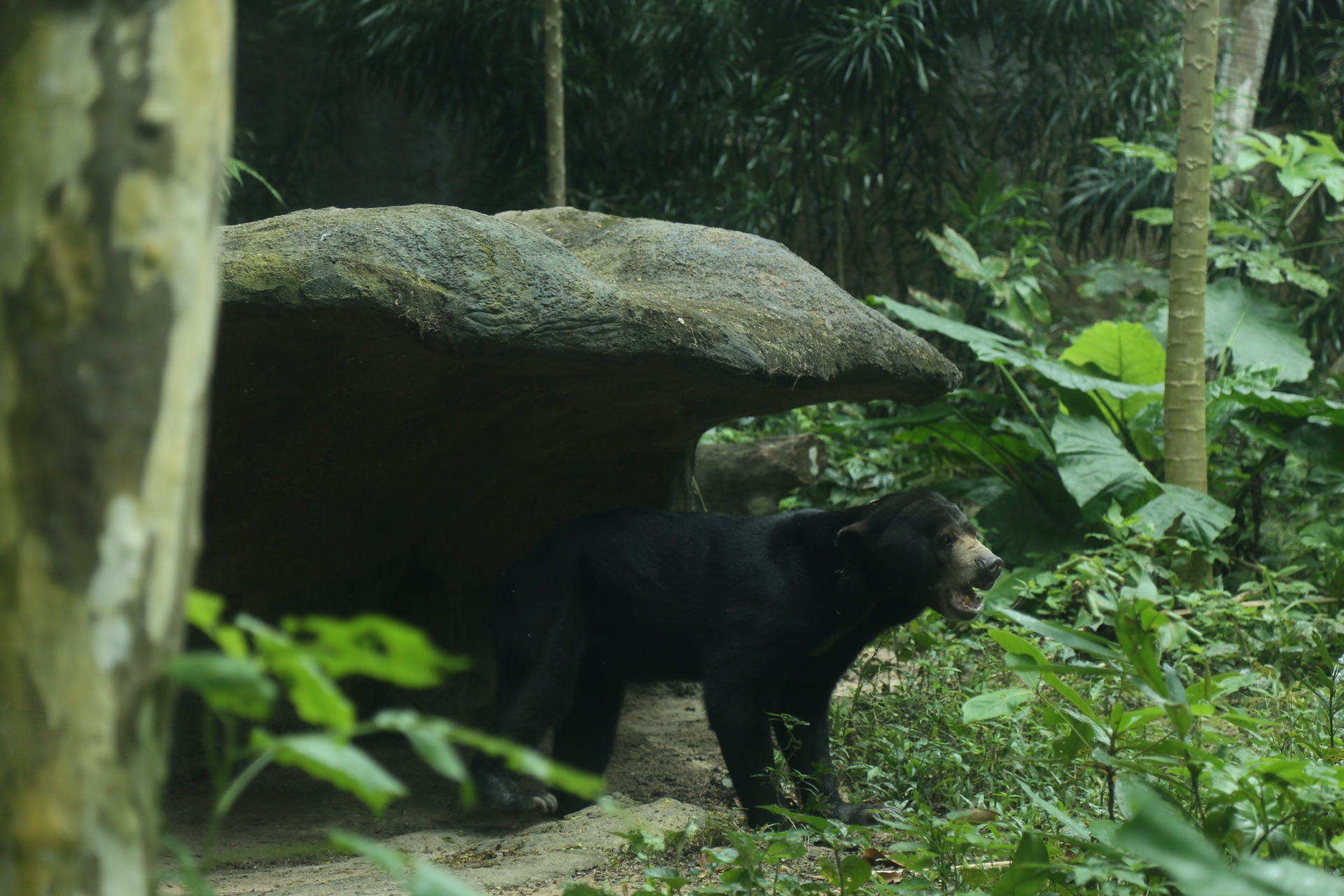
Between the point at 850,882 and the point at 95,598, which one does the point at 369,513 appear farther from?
the point at 95,598

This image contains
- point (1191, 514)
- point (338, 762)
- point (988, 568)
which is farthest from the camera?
point (1191, 514)

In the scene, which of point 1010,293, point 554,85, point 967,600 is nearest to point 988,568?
point 967,600

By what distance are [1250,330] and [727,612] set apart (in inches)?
178

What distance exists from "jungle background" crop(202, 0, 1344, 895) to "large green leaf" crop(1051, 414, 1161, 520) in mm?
16

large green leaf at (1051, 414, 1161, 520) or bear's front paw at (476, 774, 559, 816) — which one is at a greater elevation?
large green leaf at (1051, 414, 1161, 520)

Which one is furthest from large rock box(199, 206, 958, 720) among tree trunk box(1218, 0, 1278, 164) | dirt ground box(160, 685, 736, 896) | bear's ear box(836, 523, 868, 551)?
tree trunk box(1218, 0, 1278, 164)

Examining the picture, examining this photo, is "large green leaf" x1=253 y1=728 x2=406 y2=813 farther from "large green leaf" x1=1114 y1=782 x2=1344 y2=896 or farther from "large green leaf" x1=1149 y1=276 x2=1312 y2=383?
"large green leaf" x1=1149 y1=276 x2=1312 y2=383

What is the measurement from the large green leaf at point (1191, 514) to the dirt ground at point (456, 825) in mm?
2290

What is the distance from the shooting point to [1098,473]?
5.77 meters

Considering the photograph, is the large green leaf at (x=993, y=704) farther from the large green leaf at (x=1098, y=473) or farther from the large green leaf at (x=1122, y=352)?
the large green leaf at (x=1122, y=352)

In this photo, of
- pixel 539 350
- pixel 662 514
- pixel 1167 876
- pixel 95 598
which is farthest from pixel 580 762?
pixel 95 598

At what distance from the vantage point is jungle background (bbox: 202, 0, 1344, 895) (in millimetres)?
2598

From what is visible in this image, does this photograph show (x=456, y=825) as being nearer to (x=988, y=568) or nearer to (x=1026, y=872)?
(x=988, y=568)

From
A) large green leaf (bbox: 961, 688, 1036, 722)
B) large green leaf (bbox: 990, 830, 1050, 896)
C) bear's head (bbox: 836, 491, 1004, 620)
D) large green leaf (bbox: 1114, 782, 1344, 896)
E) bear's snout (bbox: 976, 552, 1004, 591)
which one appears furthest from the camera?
bear's head (bbox: 836, 491, 1004, 620)
